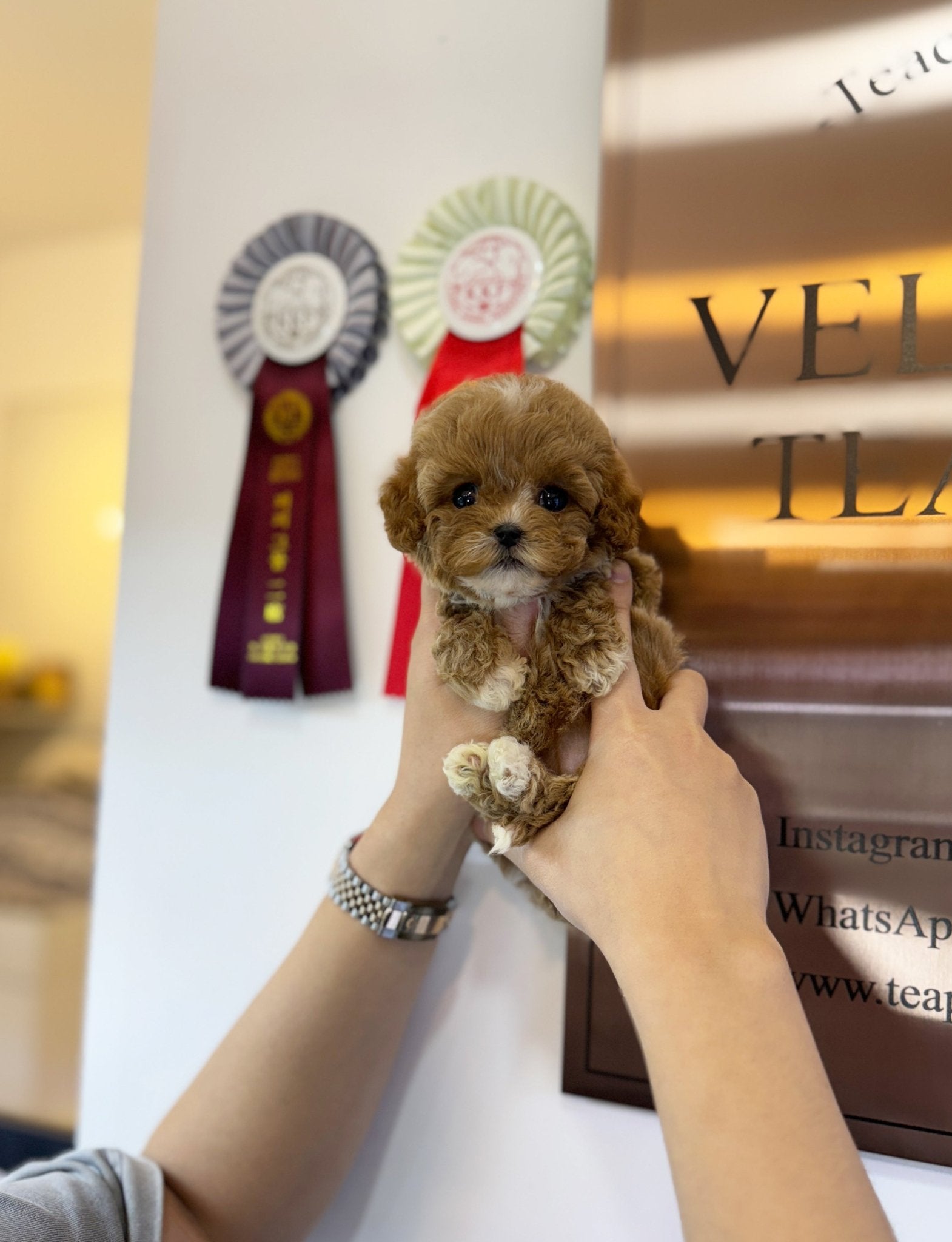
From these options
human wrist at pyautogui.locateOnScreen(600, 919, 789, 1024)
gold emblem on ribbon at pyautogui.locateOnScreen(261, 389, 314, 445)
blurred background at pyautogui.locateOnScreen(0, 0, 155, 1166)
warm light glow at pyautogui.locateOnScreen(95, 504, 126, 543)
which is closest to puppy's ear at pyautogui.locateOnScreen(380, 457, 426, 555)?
human wrist at pyautogui.locateOnScreen(600, 919, 789, 1024)

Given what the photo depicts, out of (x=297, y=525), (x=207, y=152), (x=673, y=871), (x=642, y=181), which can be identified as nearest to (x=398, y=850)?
(x=673, y=871)

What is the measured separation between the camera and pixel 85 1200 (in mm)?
787

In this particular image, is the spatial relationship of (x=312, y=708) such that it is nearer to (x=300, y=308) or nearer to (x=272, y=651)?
(x=272, y=651)

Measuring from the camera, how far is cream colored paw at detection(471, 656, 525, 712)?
69cm

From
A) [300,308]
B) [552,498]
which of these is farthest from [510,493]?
[300,308]

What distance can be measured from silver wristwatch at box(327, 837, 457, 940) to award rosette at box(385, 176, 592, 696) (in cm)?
24

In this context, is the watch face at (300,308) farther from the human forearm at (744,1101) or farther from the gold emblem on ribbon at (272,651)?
the human forearm at (744,1101)

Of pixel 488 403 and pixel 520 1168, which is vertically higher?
pixel 488 403

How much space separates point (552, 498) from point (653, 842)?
27 cm

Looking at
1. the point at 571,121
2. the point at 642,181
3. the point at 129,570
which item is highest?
the point at 571,121

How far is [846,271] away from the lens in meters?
0.87

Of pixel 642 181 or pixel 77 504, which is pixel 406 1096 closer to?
pixel 642 181

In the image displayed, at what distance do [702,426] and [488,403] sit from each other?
34 cm

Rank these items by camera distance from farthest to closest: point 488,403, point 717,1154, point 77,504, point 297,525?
point 77,504
point 297,525
point 488,403
point 717,1154
